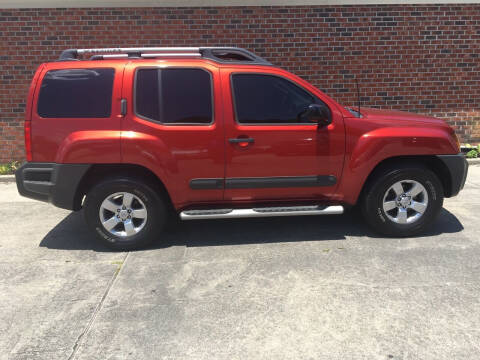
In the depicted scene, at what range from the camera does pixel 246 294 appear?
3.27m

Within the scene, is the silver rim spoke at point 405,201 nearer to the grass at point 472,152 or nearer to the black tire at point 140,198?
the black tire at point 140,198

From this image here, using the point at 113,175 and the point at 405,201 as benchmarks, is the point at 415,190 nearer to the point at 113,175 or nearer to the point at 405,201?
the point at 405,201

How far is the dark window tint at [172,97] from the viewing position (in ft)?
13.1

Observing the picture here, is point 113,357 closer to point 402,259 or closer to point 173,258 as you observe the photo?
point 173,258

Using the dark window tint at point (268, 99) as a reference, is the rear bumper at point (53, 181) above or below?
below

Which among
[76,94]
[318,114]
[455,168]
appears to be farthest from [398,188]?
[76,94]

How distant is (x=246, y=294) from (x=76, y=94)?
8.21 ft

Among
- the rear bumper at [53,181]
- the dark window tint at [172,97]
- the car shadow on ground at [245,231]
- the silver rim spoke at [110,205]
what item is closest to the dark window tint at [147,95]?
the dark window tint at [172,97]

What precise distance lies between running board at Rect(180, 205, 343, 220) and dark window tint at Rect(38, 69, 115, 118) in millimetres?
1303

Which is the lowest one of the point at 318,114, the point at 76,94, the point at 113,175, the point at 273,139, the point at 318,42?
the point at 113,175

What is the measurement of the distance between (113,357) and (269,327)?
1.04m

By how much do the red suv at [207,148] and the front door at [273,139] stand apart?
0.01 metres

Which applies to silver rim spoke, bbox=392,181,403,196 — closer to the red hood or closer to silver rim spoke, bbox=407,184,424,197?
silver rim spoke, bbox=407,184,424,197

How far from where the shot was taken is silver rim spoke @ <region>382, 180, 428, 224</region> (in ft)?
14.3
